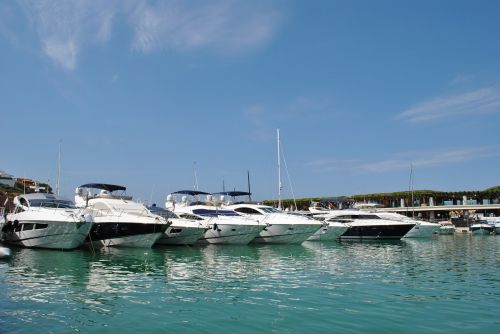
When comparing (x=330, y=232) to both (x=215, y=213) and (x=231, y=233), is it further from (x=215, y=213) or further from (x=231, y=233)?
(x=215, y=213)

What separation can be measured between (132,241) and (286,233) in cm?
1254

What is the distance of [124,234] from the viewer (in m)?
29.1

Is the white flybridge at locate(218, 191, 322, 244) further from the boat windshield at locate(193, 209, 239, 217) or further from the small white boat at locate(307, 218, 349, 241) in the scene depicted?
the small white boat at locate(307, 218, 349, 241)

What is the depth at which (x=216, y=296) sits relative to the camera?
14.4 m

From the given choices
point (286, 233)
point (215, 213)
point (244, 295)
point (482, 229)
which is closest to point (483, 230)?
point (482, 229)

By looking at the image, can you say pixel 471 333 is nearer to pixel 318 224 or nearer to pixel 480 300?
pixel 480 300

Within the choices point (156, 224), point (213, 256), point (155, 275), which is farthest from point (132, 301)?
point (156, 224)

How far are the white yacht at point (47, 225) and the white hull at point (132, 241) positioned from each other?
6.00ft

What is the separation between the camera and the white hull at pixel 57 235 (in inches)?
1049

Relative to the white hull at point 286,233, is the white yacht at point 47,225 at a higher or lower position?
higher

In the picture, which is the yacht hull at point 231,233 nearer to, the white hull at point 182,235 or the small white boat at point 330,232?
the white hull at point 182,235

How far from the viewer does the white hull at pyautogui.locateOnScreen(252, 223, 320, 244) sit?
35.4 metres

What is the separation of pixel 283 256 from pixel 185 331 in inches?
679

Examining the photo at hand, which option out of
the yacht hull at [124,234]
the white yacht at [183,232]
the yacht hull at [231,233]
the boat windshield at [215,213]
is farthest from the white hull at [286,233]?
the yacht hull at [124,234]
